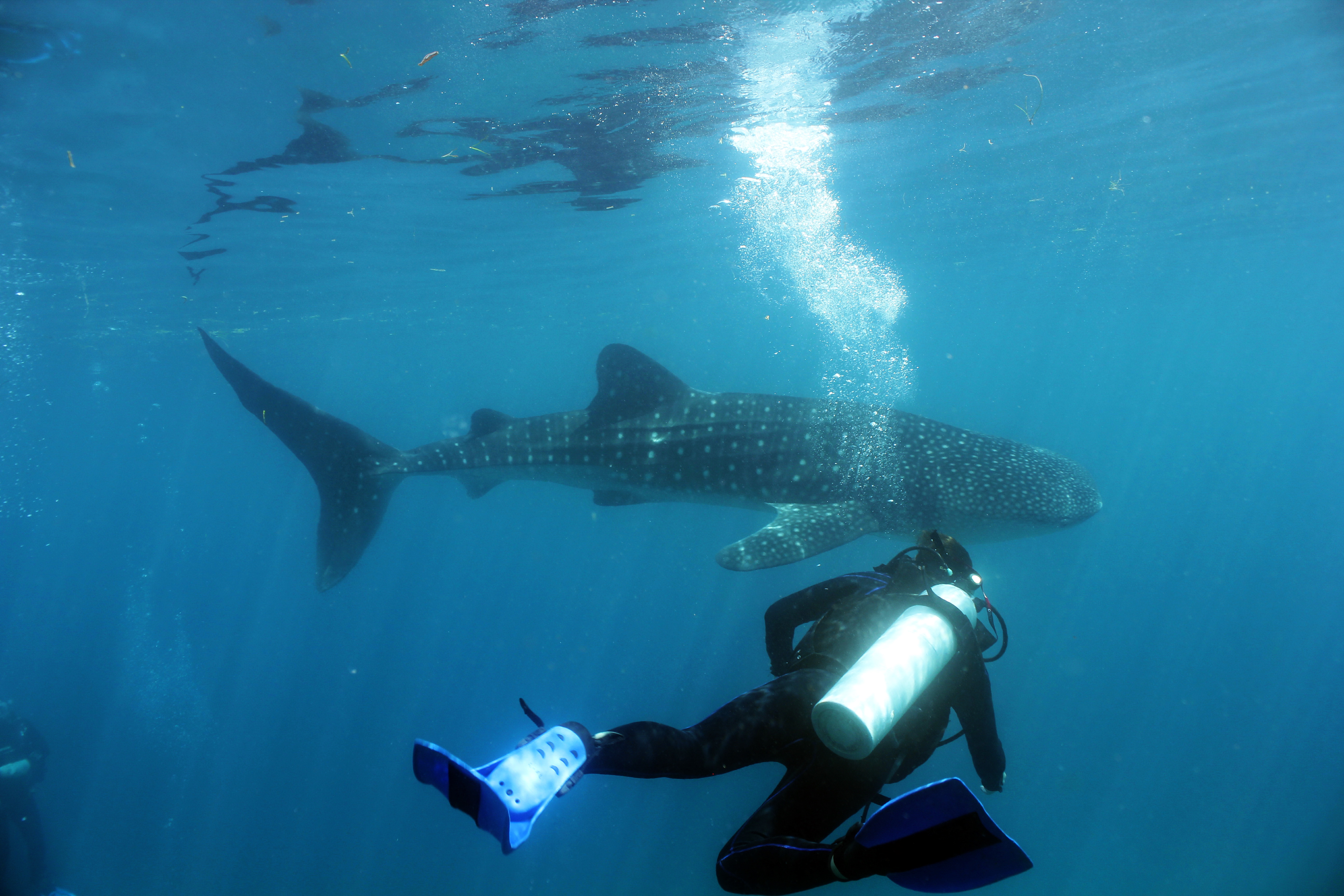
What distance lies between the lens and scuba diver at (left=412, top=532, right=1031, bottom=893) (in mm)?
2297

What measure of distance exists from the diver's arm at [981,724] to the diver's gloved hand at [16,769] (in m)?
16.9

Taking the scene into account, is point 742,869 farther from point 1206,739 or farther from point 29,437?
point 29,437

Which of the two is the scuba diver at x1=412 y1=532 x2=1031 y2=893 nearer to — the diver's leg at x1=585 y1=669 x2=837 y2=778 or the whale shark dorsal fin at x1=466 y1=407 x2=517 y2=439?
the diver's leg at x1=585 y1=669 x2=837 y2=778

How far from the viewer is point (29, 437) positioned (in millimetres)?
67500

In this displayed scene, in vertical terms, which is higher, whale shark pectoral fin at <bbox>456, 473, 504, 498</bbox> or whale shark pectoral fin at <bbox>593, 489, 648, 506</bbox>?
whale shark pectoral fin at <bbox>456, 473, 504, 498</bbox>

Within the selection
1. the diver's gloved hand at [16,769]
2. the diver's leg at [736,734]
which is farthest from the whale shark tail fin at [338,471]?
the diver's gloved hand at [16,769]

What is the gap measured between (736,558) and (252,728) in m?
34.8

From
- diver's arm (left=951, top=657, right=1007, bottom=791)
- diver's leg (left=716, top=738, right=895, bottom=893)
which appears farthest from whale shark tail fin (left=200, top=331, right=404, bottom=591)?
diver's arm (left=951, top=657, right=1007, bottom=791)

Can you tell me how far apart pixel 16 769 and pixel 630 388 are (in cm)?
1401

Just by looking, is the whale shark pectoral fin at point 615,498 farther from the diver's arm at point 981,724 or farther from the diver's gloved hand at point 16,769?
the diver's gloved hand at point 16,769

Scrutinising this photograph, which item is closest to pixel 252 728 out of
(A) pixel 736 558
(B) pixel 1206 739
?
(A) pixel 736 558

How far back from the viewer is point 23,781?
1219cm

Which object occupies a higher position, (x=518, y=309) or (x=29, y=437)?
(x=518, y=309)

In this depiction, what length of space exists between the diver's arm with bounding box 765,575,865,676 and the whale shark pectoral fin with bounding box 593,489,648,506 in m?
5.05
